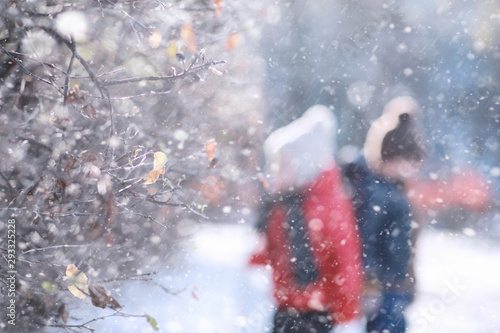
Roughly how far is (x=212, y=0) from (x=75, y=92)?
2229 mm

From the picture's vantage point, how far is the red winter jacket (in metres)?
5.42

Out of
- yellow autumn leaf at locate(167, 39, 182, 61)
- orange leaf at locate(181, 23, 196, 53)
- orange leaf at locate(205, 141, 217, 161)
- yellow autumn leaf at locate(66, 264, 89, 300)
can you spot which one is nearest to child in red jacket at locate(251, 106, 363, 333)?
orange leaf at locate(205, 141, 217, 161)

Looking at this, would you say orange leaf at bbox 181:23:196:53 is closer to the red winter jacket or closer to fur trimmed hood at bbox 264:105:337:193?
fur trimmed hood at bbox 264:105:337:193

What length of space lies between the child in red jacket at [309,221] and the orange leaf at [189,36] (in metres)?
2.57

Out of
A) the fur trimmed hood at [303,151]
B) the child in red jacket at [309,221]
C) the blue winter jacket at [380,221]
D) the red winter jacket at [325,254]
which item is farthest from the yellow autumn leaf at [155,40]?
the blue winter jacket at [380,221]

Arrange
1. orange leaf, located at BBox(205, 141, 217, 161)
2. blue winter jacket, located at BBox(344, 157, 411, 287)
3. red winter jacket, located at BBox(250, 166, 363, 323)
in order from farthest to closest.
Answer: blue winter jacket, located at BBox(344, 157, 411, 287) → red winter jacket, located at BBox(250, 166, 363, 323) → orange leaf, located at BBox(205, 141, 217, 161)

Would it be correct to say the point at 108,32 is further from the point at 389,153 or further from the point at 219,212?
the point at 389,153

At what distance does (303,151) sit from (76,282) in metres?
4.67

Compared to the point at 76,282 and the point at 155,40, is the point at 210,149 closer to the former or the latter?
the point at 155,40

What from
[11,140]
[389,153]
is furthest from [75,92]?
[389,153]

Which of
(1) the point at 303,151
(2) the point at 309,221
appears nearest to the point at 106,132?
(1) the point at 303,151

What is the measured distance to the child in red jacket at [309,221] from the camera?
5793mm

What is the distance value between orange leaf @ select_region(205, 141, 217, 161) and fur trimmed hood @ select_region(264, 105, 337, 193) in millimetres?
1392

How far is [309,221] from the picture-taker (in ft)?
22.5
